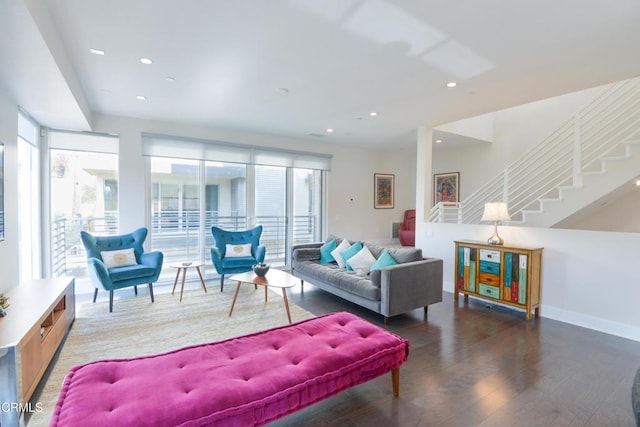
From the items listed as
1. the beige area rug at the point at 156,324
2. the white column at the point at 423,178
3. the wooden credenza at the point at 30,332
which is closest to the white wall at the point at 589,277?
the white column at the point at 423,178

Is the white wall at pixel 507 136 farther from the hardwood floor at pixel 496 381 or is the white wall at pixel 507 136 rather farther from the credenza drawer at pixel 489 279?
the hardwood floor at pixel 496 381

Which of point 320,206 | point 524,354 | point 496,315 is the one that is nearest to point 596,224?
point 496,315

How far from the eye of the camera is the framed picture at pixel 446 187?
7777 millimetres

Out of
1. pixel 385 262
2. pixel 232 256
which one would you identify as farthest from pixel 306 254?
pixel 385 262

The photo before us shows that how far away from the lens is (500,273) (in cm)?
386

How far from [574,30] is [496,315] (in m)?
2.97

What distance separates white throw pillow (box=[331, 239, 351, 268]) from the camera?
178 inches

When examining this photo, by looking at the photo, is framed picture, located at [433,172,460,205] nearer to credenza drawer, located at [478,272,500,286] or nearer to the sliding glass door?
the sliding glass door

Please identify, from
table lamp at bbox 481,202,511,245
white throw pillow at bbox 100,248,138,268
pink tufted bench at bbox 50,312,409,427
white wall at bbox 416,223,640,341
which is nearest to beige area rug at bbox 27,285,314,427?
white throw pillow at bbox 100,248,138,268

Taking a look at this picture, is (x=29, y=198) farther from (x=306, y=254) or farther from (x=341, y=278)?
(x=341, y=278)

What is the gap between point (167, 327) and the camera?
333 centimetres

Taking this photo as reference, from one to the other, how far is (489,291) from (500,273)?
11.1 inches

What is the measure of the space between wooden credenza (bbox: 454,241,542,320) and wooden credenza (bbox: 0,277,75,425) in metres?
4.40

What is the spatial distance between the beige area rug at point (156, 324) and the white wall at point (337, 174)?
1.65 meters
